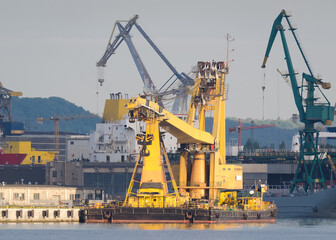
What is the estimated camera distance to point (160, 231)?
402 ft

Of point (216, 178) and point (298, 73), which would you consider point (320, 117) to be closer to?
point (298, 73)

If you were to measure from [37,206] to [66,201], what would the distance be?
290 inches

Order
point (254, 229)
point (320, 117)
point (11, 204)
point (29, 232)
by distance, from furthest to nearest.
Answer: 1. point (320, 117)
2. point (11, 204)
3. point (254, 229)
4. point (29, 232)

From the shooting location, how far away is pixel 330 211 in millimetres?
179750

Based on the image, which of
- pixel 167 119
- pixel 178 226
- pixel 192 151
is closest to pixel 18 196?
pixel 192 151

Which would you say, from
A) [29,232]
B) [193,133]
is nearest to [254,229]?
[193,133]

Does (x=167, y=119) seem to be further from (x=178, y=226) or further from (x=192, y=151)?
Answer: (x=178, y=226)

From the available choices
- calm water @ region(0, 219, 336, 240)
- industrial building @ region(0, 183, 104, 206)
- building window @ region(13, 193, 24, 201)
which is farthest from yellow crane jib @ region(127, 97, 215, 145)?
building window @ region(13, 193, 24, 201)

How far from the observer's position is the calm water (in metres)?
116

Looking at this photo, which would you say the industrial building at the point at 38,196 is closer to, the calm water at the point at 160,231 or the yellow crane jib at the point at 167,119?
Answer: the calm water at the point at 160,231

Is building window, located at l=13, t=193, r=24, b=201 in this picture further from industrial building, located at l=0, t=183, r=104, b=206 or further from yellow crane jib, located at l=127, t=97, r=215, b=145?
yellow crane jib, located at l=127, t=97, r=215, b=145

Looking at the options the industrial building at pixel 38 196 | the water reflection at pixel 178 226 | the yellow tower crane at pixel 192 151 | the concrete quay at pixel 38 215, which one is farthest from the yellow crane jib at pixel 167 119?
the industrial building at pixel 38 196

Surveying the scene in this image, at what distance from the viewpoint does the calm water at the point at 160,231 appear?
11612cm

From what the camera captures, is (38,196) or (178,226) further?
(38,196)
